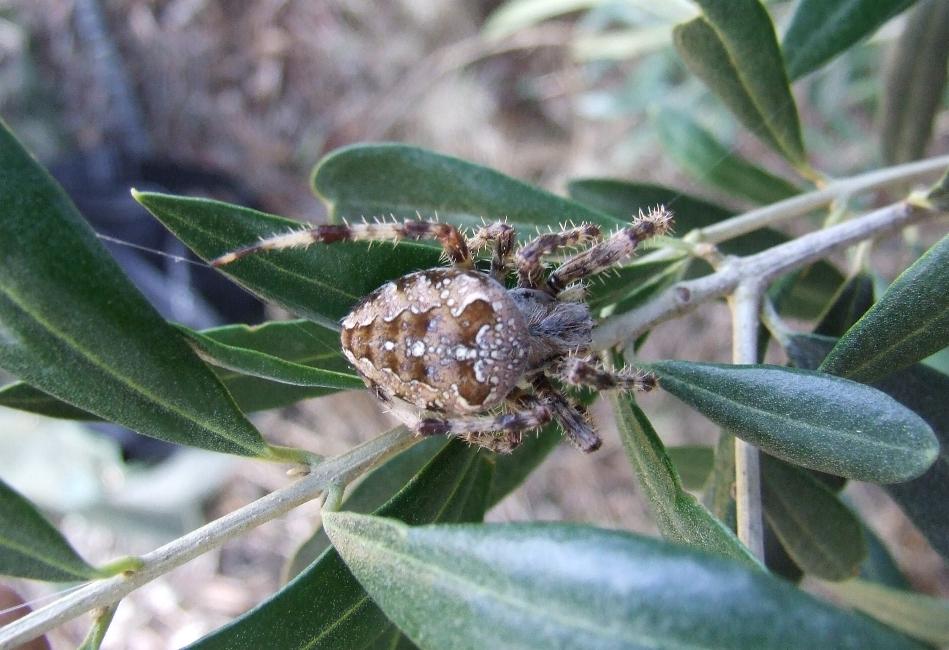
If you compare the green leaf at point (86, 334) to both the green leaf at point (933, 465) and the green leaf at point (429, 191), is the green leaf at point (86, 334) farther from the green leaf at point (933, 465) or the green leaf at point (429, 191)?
the green leaf at point (933, 465)

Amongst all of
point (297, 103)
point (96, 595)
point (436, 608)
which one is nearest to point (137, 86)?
point (297, 103)

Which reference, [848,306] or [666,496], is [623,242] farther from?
[666,496]

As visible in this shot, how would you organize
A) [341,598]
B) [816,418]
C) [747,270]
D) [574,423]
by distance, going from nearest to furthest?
[816,418] < [341,598] < [747,270] < [574,423]

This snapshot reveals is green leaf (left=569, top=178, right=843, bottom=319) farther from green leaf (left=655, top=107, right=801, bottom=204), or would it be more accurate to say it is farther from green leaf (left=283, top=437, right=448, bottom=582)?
green leaf (left=283, top=437, right=448, bottom=582)

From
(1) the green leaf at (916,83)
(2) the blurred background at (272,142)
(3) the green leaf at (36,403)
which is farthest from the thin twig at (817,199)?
(2) the blurred background at (272,142)

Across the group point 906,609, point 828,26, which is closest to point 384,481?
point 828,26

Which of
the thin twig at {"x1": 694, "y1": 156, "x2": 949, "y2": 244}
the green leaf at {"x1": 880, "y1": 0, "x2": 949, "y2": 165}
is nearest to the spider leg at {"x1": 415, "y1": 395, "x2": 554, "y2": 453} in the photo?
the thin twig at {"x1": 694, "y1": 156, "x2": 949, "y2": 244}
